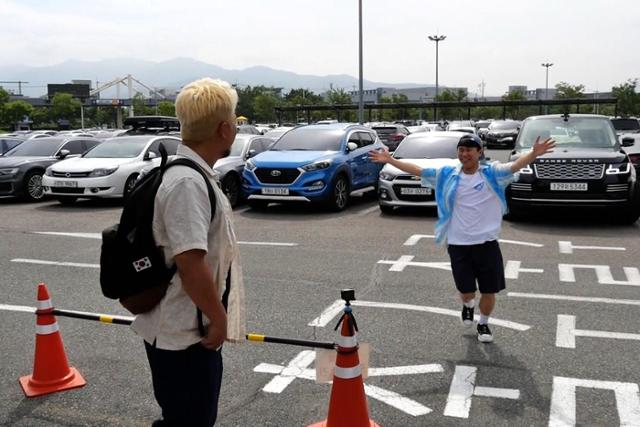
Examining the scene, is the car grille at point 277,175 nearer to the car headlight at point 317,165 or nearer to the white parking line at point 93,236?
the car headlight at point 317,165

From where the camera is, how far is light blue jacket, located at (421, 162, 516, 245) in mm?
5117

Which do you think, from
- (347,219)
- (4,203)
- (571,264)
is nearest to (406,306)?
(571,264)

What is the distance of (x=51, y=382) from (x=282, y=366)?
151 centimetres

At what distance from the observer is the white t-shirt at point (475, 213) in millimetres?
5035

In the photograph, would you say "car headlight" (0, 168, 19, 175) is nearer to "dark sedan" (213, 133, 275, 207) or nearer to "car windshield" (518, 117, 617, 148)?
"dark sedan" (213, 133, 275, 207)

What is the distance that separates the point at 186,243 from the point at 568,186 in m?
9.07

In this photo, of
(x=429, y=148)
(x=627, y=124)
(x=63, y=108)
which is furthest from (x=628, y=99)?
(x=63, y=108)

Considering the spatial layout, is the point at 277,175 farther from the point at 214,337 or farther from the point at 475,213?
the point at 214,337

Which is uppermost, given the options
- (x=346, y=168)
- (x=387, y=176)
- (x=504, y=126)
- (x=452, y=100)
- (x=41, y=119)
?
Result: (x=452, y=100)

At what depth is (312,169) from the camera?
12.2 meters

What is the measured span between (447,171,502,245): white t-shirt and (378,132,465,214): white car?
20.4 feet

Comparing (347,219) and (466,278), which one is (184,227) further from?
(347,219)

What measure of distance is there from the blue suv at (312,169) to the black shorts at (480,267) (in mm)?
7153

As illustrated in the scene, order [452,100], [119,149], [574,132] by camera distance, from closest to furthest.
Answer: [574,132] → [119,149] → [452,100]
